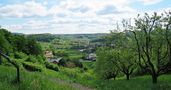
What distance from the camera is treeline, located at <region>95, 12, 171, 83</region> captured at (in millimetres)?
34312

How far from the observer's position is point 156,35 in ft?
116

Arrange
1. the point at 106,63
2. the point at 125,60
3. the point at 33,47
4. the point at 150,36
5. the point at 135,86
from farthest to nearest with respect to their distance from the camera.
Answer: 1. the point at 33,47
2. the point at 106,63
3. the point at 125,60
4. the point at 150,36
5. the point at 135,86

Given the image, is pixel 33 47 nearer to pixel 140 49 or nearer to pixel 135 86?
pixel 140 49

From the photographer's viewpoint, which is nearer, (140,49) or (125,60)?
(140,49)

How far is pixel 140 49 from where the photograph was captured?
39.2 meters

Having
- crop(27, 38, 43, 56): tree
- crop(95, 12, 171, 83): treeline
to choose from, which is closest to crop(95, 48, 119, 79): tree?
crop(95, 12, 171, 83): treeline

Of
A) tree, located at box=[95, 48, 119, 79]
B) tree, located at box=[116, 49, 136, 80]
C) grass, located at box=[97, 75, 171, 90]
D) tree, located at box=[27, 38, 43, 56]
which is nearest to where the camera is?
grass, located at box=[97, 75, 171, 90]

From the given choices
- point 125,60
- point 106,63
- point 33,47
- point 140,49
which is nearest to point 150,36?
point 140,49

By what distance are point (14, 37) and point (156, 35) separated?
84032 millimetres

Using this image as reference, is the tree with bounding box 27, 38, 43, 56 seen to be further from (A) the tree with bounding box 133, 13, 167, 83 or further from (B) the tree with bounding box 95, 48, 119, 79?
(A) the tree with bounding box 133, 13, 167, 83

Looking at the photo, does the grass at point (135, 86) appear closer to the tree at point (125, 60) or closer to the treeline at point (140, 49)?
the treeline at point (140, 49)

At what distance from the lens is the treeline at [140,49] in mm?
34312

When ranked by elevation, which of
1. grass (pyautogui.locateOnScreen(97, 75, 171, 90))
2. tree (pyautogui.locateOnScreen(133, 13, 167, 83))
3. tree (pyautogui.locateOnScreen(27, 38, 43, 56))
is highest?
tree (pyautogui.locateOnScreen(133, 13, 167, 83))

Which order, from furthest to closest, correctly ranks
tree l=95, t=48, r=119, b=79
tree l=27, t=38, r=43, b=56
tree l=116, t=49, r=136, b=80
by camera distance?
tree l=27, t=38, r=43, b=56
tree l=95, t=48, r=119, b=79
tree l=116, t=49, r=136, b=80
